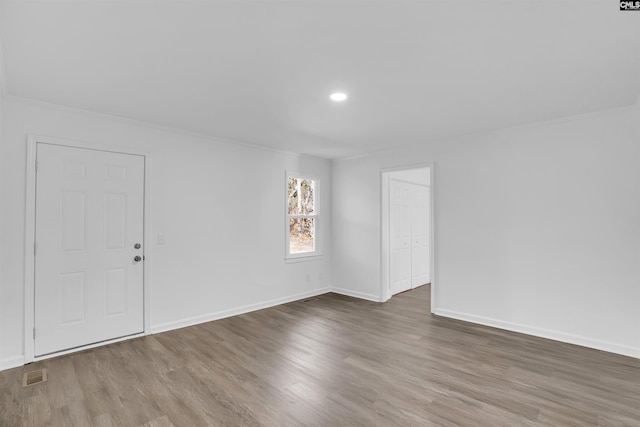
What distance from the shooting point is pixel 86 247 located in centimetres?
332

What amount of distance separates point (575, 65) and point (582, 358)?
8.79ft

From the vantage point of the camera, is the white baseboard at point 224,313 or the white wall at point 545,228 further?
the white baseboard at point 224,313

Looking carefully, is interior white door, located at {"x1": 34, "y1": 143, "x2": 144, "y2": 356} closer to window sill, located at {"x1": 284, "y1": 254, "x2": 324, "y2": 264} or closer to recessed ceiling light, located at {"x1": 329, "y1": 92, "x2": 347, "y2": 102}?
window sill, located at {"x1": 284, "y1": 254, "x2": 324, "y2": 264}

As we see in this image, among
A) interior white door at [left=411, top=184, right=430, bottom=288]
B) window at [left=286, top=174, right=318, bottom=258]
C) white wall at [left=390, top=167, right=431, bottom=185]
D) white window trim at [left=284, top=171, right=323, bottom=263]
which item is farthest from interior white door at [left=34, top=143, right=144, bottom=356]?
interior white door at [left=411, top=184, right=430, bottom=288]

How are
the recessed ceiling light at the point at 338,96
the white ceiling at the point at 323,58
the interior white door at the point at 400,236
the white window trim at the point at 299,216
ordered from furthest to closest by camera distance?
the interior white door at the point at 400,236
the white window trim at the point at 299,216
the recessed ceiling light at the point at 338,96
the white ceiling at the point at 323,58

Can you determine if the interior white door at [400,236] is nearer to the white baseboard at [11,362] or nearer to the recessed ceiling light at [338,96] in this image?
the recessed ceiling light at [338,96]

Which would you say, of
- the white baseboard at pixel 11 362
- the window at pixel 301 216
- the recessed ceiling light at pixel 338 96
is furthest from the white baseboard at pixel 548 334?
the white baseboard at pixel 11 362

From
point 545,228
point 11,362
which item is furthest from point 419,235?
point 11,362

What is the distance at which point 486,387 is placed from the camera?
2.54m

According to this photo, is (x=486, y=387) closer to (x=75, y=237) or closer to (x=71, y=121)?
(x=75, y=237)

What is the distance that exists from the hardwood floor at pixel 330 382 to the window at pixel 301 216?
1824 mm

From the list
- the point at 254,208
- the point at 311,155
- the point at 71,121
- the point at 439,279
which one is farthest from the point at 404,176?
the point at 71,121

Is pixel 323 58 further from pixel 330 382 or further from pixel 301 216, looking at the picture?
pixel 301 216

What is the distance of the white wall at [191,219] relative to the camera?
9.63 ft
